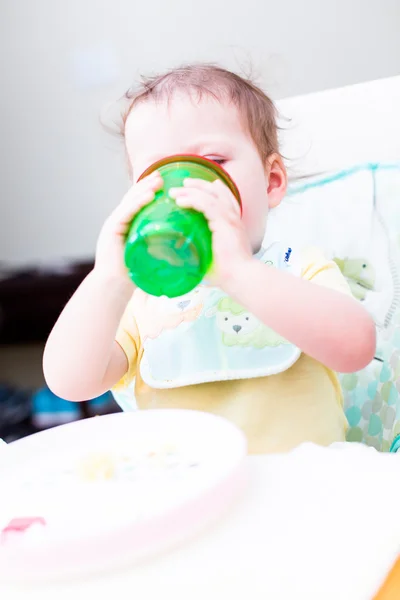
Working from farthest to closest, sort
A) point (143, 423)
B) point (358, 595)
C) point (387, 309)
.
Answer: point (387, 309) → point (143, 423) → point (358, 595)

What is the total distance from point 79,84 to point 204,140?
158 cm

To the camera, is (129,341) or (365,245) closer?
(129,341)

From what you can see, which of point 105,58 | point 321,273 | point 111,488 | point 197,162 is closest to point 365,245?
point 321,273

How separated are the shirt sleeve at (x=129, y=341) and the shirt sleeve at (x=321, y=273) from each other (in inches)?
8.7

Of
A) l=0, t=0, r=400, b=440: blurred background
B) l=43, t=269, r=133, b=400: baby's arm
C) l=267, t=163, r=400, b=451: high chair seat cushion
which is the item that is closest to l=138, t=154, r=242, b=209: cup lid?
l=43, t=269, r=133, b=400: baby's arm

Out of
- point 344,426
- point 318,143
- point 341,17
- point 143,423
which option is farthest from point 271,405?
point 341,17

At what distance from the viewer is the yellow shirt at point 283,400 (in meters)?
0.69

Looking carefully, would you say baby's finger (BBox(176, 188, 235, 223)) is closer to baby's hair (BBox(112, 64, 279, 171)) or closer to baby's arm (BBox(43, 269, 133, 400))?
baby's arm (BBox(43, 269, 133, 400))

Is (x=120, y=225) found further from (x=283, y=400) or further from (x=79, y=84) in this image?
(x=79, y=84)

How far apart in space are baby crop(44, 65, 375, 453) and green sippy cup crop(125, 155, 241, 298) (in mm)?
28

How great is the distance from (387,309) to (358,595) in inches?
25.1

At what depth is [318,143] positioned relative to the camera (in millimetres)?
1004

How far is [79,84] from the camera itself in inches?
82.6

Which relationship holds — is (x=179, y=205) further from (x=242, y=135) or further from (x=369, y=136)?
(x=369, y=136)
